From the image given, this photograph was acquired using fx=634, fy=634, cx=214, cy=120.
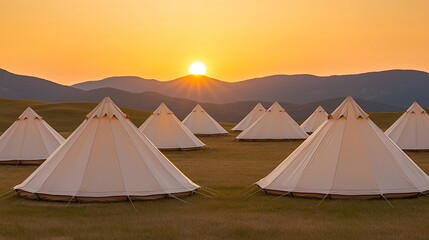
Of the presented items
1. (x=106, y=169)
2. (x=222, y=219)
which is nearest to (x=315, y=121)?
(x=106, y=169)

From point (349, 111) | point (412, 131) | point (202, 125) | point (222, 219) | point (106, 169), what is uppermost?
point (349, 111)

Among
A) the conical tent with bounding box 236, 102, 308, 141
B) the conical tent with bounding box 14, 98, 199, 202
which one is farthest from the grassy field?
the conical tent with bounding box 236, 102, 308, 141

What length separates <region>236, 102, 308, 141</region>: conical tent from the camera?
188 ft

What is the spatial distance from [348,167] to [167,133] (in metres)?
27.9

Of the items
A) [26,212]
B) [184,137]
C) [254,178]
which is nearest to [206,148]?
[184,137]

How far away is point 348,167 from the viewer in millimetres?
20188

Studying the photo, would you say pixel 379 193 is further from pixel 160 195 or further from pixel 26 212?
pixel 26 212

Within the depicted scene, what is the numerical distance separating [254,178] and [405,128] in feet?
75.4

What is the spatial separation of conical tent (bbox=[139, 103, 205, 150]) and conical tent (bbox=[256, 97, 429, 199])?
80.7 feet

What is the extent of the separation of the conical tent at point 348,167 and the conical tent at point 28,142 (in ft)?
57.9

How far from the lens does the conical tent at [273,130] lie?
57.2 m

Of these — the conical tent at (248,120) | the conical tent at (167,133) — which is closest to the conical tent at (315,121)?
the conical tent at (248,120)

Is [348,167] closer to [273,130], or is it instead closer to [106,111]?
[106,111]

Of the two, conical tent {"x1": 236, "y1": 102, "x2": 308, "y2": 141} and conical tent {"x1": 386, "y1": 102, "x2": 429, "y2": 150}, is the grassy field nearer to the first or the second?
conical tent {"x1": 386, "y1": 102, "x2": 429, "y2": 150}
